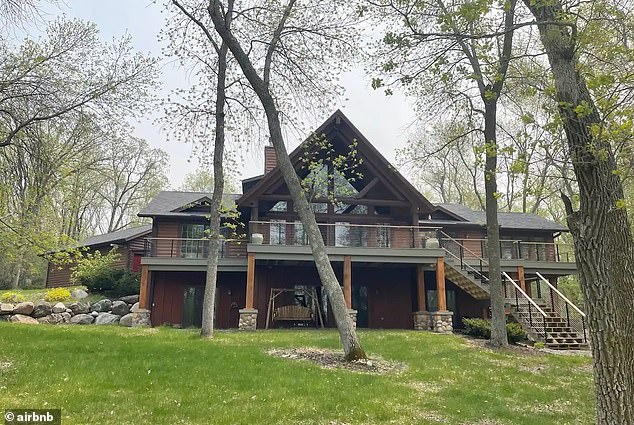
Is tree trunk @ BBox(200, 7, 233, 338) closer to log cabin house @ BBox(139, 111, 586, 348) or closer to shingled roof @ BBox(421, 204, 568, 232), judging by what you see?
log cabin house @ BBox(139, 111, 586, 348)

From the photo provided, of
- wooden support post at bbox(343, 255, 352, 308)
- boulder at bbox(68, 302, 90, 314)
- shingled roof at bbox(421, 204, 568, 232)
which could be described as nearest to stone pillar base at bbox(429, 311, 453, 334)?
wooden support post at bbox(343, 255, 352, 308)

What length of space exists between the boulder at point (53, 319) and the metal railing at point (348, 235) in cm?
868

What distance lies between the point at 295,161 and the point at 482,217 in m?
11.5

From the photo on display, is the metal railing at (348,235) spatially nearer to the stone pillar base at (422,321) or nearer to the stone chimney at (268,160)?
the stone pillar base at (422,321)

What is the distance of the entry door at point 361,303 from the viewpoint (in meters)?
19.8

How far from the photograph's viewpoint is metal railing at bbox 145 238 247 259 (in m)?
18.4

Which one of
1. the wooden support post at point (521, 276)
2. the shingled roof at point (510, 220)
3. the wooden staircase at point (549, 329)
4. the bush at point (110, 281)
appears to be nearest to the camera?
the wooden staircase at point (549, 329)

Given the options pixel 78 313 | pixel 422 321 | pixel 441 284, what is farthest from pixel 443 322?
pixel 78 313

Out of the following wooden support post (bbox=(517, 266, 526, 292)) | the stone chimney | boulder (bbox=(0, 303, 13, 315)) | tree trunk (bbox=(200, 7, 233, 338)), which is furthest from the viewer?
the stone chimney

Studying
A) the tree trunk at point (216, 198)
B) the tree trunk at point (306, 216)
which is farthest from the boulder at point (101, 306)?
the tree trunk at point (306, 216)

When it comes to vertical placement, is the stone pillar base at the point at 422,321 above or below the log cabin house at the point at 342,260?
below

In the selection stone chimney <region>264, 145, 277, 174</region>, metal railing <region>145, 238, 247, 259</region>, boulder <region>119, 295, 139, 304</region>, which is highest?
stone chimney <region>264, 145, 277, 174</region>

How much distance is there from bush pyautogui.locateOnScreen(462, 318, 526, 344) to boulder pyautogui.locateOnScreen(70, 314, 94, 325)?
14.8 m

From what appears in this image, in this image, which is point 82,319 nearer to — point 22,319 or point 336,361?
point 22,319
